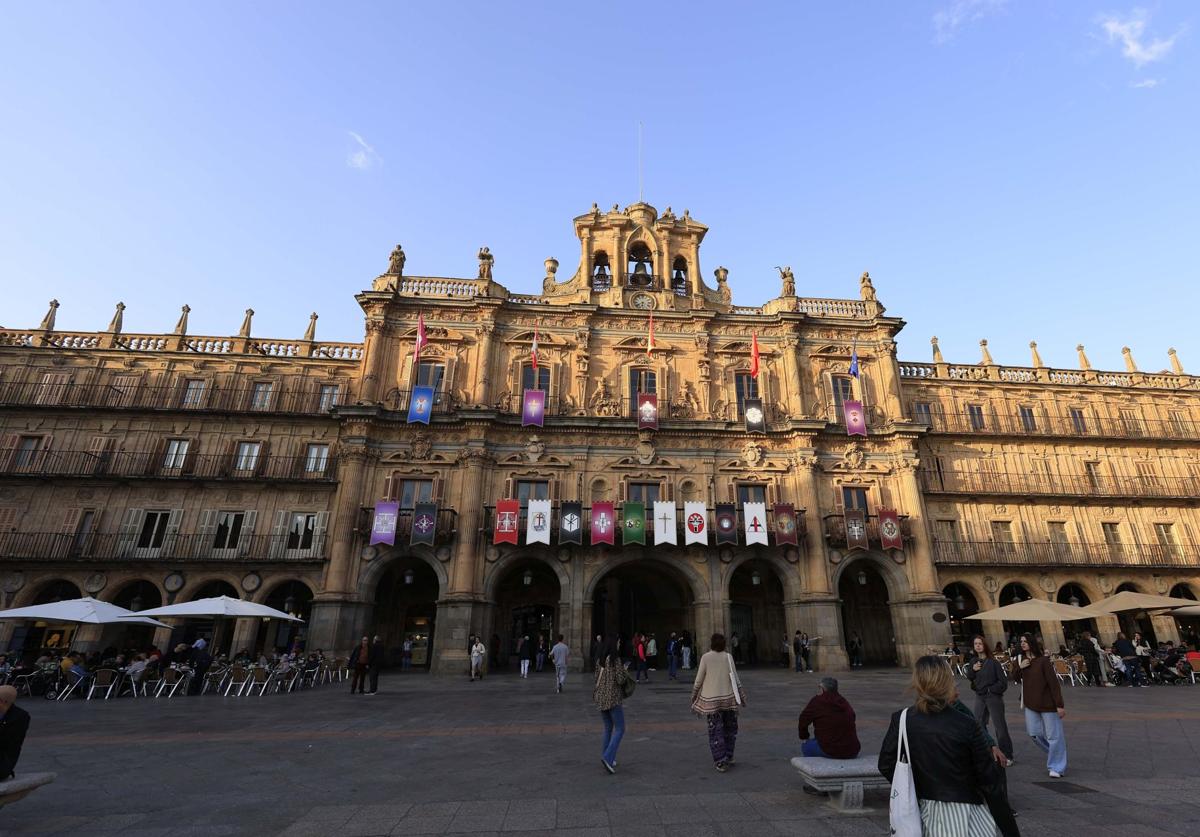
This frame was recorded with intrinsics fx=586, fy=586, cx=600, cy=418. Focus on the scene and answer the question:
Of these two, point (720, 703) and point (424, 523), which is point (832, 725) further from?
point (424, 523)

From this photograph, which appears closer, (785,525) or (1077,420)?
(785,525)

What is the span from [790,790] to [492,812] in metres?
3.53

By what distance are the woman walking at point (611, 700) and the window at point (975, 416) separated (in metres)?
31.1

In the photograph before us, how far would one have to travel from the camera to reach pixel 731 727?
26.4ft

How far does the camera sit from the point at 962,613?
29.7m

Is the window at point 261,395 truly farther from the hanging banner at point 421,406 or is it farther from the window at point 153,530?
the hanging banner at point 421,406

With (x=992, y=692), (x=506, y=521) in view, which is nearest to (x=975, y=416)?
(x=506, y=521)

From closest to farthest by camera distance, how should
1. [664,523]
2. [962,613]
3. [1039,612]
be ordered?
[1039,612] < [664,523] < [962,613]

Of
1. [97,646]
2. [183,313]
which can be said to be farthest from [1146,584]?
[183,313]

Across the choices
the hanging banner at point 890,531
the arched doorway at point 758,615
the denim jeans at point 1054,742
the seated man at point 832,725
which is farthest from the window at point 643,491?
the seated man at point 832,725

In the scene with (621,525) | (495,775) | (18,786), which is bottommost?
(495,775)

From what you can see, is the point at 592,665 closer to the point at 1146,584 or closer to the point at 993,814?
the point at 993,814

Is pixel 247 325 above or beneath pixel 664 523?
above

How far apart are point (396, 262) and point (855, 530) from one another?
85.7ft
